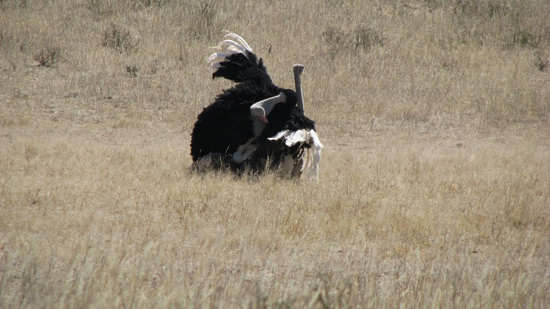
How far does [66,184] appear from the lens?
6.88 metres

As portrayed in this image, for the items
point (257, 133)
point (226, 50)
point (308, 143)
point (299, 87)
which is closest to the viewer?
point (308, 143)

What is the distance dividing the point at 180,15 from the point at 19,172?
9.79 metres

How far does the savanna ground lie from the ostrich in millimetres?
338

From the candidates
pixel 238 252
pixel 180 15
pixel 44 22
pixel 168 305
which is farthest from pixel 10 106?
pixel 168 305

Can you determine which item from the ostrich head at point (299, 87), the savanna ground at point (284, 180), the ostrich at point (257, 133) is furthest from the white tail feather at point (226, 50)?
the savanna ground at point (284, 180)

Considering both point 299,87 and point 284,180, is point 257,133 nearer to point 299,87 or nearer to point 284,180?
point 284,180

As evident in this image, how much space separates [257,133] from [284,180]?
27.0 inches

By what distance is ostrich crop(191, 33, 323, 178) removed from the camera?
7609 mm

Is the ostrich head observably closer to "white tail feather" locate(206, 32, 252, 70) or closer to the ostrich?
the ostrich

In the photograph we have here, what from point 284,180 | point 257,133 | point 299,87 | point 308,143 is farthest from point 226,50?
point 284,180

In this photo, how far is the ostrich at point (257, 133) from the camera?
300 inches

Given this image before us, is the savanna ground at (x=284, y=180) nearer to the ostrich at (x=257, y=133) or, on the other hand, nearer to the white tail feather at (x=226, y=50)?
the ostrich at (x=257, y=133)

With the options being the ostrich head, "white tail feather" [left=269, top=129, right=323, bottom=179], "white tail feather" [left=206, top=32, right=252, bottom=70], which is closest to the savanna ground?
"white tail feather" [left=269, top=129, right=323, bottom=179]

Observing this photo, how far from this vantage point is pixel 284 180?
25.1 ft
